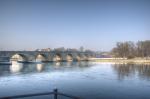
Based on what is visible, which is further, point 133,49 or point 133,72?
point 133,49

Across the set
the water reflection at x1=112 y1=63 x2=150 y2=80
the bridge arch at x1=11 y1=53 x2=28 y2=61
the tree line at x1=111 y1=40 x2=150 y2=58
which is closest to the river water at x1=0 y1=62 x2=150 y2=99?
the water reflection at x1=112 y1=63 x2=150 y2=80

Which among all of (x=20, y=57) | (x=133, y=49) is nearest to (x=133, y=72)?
(x=133, y=49)

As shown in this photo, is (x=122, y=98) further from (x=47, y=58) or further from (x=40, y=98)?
(x=47, y=58)

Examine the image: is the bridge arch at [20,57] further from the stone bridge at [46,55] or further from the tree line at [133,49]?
the tree line at [133,49]

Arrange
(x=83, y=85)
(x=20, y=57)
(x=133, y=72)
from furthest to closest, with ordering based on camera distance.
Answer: (x=20, y=57)
(x=133, y=72)
(x=83, y=85)

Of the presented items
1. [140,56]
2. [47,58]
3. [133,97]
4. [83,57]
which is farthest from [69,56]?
[133,97]

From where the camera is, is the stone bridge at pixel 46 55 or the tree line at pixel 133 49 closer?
the stone bridge at pixel 46 55

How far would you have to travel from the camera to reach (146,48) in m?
115

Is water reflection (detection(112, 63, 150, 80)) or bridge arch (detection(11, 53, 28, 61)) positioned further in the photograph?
bridge arch (detection(11, 53, 28, 61))

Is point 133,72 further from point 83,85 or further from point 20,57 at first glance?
point 20,57

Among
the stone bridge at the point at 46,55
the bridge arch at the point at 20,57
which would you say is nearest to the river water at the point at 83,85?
the stone bridge at the point at 46,55

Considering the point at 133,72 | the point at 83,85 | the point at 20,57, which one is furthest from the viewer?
the point at 20,57

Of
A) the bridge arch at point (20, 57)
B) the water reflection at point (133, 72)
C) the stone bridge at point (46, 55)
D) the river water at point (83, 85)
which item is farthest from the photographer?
the bridge arch at point (20, 57)

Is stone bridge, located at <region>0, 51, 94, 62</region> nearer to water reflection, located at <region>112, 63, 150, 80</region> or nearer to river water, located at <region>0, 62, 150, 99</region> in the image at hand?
water reflection, located at <region>112, 63, 150, 80</region>
